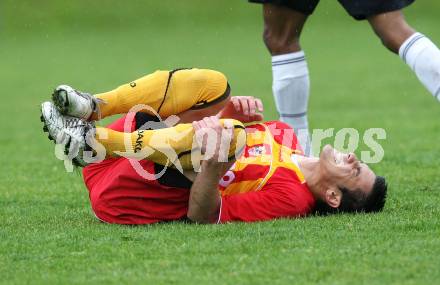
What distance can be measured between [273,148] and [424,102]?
760 cm

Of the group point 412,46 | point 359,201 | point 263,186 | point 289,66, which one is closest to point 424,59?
point 412,46

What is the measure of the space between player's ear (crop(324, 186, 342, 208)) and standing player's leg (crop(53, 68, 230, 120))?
801 millimetres

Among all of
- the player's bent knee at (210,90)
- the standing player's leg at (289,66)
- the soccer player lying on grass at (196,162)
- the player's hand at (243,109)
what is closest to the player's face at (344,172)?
the soccer player lying on grass at (196,162)

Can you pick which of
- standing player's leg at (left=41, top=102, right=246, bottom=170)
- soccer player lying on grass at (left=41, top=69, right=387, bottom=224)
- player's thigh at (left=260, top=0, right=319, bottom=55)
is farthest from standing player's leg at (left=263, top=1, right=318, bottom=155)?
standing player's leg at (left=41, top=102, right=246, bottom=170)

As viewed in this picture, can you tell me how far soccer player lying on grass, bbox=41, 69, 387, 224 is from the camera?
186 inches

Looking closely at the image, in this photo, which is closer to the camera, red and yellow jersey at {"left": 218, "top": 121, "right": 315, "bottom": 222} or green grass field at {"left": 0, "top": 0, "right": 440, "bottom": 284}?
green grass field at {"left": 0, "top": 0, "right": 440, "bottom": 284}

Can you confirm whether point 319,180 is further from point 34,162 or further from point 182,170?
point 34,162

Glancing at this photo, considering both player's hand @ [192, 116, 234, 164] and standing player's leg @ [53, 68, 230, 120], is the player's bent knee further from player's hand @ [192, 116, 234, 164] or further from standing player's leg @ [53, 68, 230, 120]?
player's hand @ [192, 116, 234, 164]

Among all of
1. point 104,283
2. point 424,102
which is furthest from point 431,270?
point 424,102

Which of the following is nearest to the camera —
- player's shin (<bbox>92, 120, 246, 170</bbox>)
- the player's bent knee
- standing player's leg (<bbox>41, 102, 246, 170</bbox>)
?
standing player's leg (<bbox>41, 102, 246, 170</bbox>)

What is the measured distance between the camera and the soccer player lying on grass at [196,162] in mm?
4715

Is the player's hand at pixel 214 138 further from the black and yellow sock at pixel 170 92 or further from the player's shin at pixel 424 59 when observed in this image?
the player's shin at pixel 424 59

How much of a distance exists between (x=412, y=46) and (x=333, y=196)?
86cm

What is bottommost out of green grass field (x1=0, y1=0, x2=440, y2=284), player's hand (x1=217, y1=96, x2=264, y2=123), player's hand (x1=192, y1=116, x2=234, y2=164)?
green grass field (x1=0, y1=0, x2=440, y2=284)
